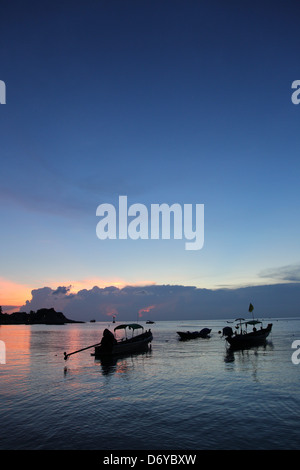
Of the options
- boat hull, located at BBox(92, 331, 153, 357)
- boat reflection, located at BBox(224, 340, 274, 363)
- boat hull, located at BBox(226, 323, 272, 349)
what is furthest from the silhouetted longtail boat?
boat hull, located at BBox(226, 323, 272, 349)

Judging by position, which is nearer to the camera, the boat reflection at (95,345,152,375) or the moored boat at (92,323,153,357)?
the boat reflection at (95,345,152,375)

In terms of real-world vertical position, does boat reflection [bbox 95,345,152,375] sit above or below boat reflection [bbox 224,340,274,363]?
above

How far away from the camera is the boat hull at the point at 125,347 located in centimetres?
Result: 3859

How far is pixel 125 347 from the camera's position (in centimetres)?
4378

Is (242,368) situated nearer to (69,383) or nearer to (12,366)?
(69,383)

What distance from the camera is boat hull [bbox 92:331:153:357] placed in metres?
38.6

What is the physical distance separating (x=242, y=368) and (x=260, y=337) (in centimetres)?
3002

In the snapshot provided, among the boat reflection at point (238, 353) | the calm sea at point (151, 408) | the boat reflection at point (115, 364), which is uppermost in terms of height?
the calm sea at point (151, 408)

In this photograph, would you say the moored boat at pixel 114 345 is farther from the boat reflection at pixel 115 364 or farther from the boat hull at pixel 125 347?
the boat reflection at pixel 115 364

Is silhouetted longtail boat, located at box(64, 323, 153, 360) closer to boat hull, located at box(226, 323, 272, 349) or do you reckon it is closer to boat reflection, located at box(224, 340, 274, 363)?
boat reflection, located at box(224, 340, 274, 363)

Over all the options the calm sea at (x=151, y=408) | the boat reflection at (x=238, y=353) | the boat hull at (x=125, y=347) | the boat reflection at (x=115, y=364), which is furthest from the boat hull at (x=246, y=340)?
the calm sea at (x=151, y=408)

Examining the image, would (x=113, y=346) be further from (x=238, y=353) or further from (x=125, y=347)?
(x=238, y=353)

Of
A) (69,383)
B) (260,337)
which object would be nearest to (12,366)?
(69,383)
